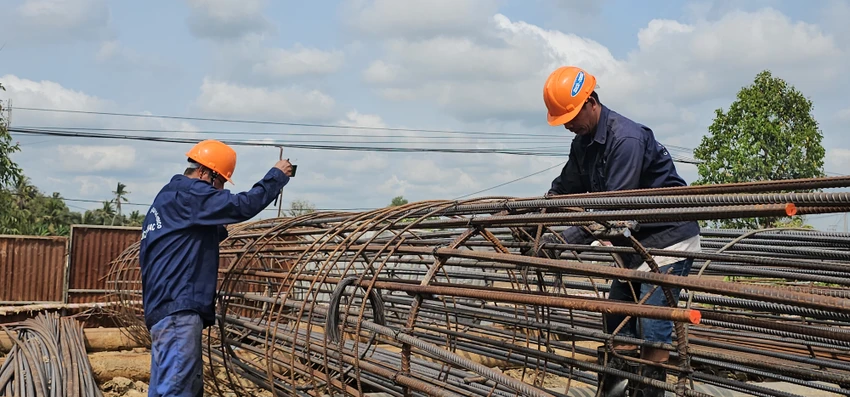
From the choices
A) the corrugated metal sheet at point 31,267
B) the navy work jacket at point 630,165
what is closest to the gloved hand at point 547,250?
the navy work jacket at point 630,165

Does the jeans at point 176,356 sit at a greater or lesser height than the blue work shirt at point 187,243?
lesser

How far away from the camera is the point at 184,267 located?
421 centimetres

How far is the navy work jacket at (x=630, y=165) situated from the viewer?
3545 mm

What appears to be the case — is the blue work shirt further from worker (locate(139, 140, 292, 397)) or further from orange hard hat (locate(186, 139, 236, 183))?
orange hard hat (locate(186, 139, 236, 183))

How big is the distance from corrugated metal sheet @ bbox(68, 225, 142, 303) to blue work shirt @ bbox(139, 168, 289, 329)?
854 centimetres

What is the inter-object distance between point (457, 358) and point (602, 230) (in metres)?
0.98

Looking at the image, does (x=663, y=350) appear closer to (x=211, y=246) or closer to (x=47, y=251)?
(x=211, y=246)

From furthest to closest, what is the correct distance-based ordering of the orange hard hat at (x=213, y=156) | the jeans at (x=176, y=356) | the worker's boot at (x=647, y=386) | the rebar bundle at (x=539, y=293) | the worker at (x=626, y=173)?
the orange hard hat at (x=213, y=156), the jeans at (x=176, y=356), the worker at (x=626, y=173), the worker's boot at (x=647, y=386), the rebar bundle at (x=539, y=293)

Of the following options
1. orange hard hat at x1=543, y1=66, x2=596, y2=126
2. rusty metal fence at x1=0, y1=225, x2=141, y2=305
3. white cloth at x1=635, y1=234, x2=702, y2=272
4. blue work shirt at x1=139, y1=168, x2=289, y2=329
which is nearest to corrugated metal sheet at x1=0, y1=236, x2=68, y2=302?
rusty metal fence at x1=0, y1=225, x2=141, y2=305

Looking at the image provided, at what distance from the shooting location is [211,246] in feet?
14.3

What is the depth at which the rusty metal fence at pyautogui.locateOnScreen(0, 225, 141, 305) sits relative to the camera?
1223 cm

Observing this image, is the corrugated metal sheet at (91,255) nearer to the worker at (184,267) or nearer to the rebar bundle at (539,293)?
the rebar bundle at (539,293)

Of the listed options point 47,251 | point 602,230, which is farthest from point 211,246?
point 47,251

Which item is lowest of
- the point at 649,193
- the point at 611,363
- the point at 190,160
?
the point at 611,363
